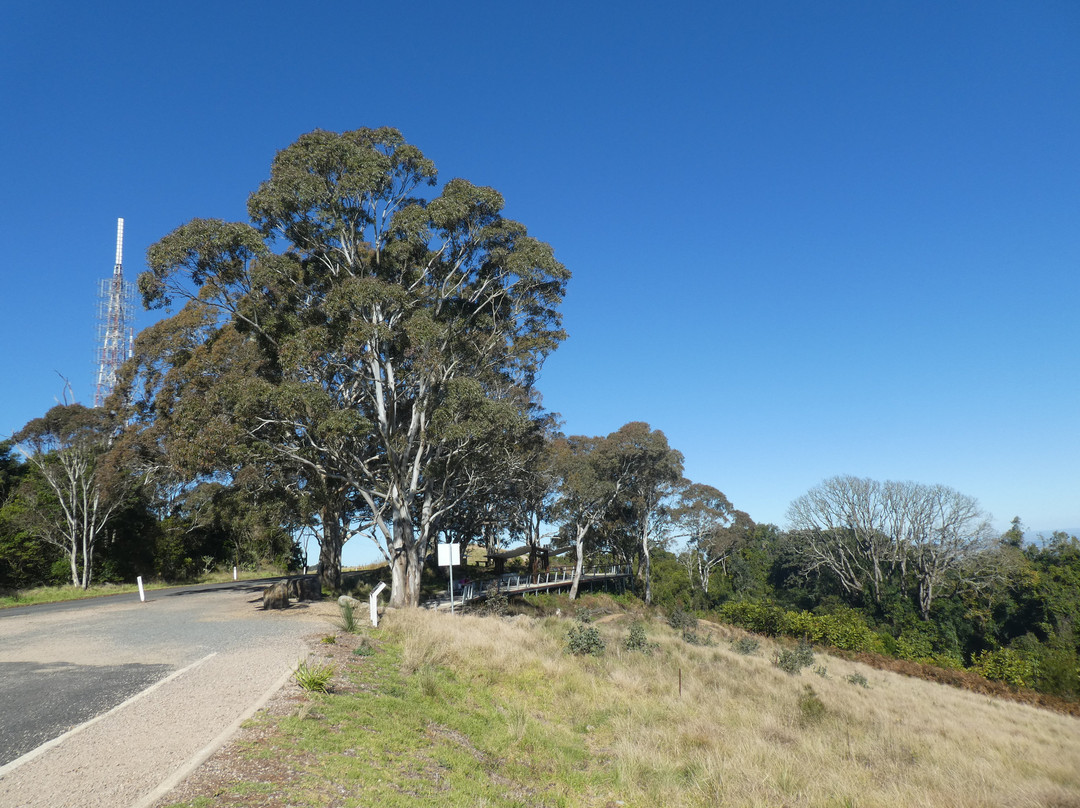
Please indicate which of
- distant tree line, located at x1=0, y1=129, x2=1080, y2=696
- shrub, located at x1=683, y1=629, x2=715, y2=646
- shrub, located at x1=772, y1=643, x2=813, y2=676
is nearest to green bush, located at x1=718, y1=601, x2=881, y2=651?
distant tree line, located at x1=0, y1=129, x2=1080, y2=696

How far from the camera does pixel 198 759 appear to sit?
5836 millimetres

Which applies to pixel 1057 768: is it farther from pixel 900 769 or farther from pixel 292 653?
pixel 292 653

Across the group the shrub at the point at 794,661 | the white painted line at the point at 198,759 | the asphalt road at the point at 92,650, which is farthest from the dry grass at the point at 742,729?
the asphalt road at the point at 92,650

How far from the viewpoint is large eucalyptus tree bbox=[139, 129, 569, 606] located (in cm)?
1994

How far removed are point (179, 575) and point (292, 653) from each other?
34.8 m

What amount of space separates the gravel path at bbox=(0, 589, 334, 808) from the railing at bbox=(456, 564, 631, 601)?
14.7 metres

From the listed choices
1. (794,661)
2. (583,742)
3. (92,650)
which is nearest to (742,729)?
(583,742)

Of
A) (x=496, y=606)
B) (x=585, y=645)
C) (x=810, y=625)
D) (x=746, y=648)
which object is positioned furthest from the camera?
(x=810, y=625)

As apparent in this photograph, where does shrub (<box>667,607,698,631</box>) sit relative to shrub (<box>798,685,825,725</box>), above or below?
below

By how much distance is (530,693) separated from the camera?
485 inches

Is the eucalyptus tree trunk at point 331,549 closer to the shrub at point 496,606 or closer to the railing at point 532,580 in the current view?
the railing at point 532,580

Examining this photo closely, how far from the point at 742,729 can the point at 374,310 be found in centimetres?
1601

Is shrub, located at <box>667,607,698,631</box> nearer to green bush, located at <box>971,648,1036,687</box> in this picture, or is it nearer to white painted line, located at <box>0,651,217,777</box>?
green bush, located at <box>971,648,1036,687</box>

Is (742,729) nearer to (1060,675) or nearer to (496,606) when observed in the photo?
(496,606)
